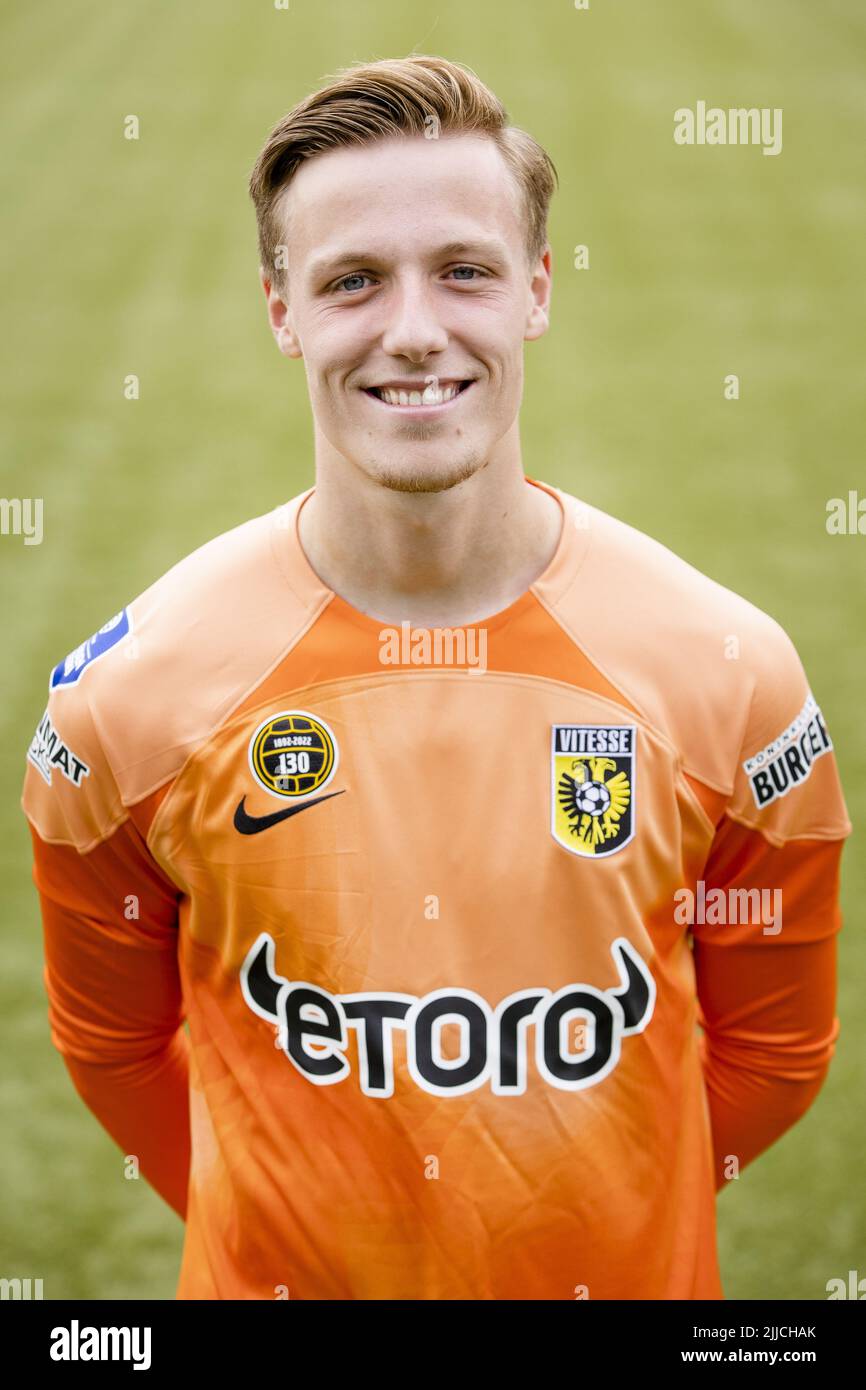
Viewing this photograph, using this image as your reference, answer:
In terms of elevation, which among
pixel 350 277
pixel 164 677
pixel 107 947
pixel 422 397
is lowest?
pixel 107 947

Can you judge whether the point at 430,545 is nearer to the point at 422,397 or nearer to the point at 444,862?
the point at 422,397

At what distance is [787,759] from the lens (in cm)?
184

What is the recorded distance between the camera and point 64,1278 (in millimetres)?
3541

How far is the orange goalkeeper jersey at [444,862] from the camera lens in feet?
5.78

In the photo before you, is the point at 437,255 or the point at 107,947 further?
the point at 107,947

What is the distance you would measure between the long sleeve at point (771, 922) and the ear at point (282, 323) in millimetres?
690

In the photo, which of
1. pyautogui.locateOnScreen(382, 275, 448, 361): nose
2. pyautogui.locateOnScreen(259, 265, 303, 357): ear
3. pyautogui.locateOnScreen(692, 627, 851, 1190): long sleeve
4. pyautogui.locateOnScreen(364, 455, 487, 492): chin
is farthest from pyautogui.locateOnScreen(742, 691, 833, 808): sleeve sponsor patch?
pyautogui.locateOnScreen(259, 265, 303, 357): ear

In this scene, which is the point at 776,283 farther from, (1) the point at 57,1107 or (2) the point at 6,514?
(1) the point at 57,1107

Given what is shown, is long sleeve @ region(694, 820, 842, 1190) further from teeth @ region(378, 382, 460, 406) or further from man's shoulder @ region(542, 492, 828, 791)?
teeth @ region(378, 382, 460, 406)

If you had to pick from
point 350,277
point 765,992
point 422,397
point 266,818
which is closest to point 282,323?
point 350,277

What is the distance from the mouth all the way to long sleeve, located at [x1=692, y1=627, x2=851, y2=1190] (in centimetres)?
50

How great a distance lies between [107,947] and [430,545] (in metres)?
0.74

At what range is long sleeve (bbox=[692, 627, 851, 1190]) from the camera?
1.83 meters

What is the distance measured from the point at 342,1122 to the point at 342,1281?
0.22m
